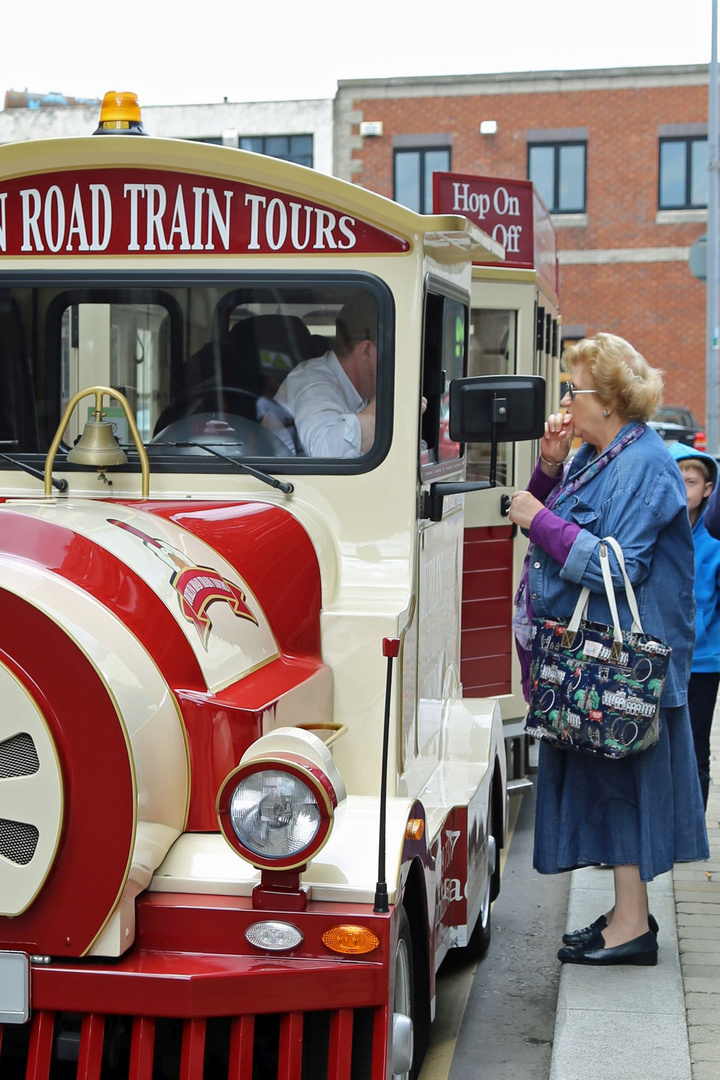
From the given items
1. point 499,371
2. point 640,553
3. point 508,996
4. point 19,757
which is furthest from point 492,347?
point 19,757

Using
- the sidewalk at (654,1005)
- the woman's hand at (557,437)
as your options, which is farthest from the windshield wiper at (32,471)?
the sidewalk at (654,1005)

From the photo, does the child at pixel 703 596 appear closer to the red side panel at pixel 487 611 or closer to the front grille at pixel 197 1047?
the red side panel at pixel 487 611

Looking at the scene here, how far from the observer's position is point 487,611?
651 cm

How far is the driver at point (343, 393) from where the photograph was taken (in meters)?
3.57

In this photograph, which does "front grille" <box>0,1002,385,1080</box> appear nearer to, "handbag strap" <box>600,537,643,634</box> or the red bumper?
the red bumper

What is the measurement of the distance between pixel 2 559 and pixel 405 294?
147cm

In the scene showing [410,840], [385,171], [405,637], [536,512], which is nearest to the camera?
[410,840]

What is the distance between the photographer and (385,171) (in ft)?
110

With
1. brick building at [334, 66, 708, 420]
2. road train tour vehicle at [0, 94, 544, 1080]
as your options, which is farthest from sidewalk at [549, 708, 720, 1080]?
brick building at [334, 66, 708, 420]

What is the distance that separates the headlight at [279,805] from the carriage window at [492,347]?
4.25 metres

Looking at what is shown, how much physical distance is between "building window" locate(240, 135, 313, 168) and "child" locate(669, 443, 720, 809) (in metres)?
29.7

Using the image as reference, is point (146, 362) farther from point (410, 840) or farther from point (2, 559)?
point (410, 840)

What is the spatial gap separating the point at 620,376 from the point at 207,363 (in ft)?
4.21

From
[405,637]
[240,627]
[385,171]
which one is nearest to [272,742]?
[240,627]
